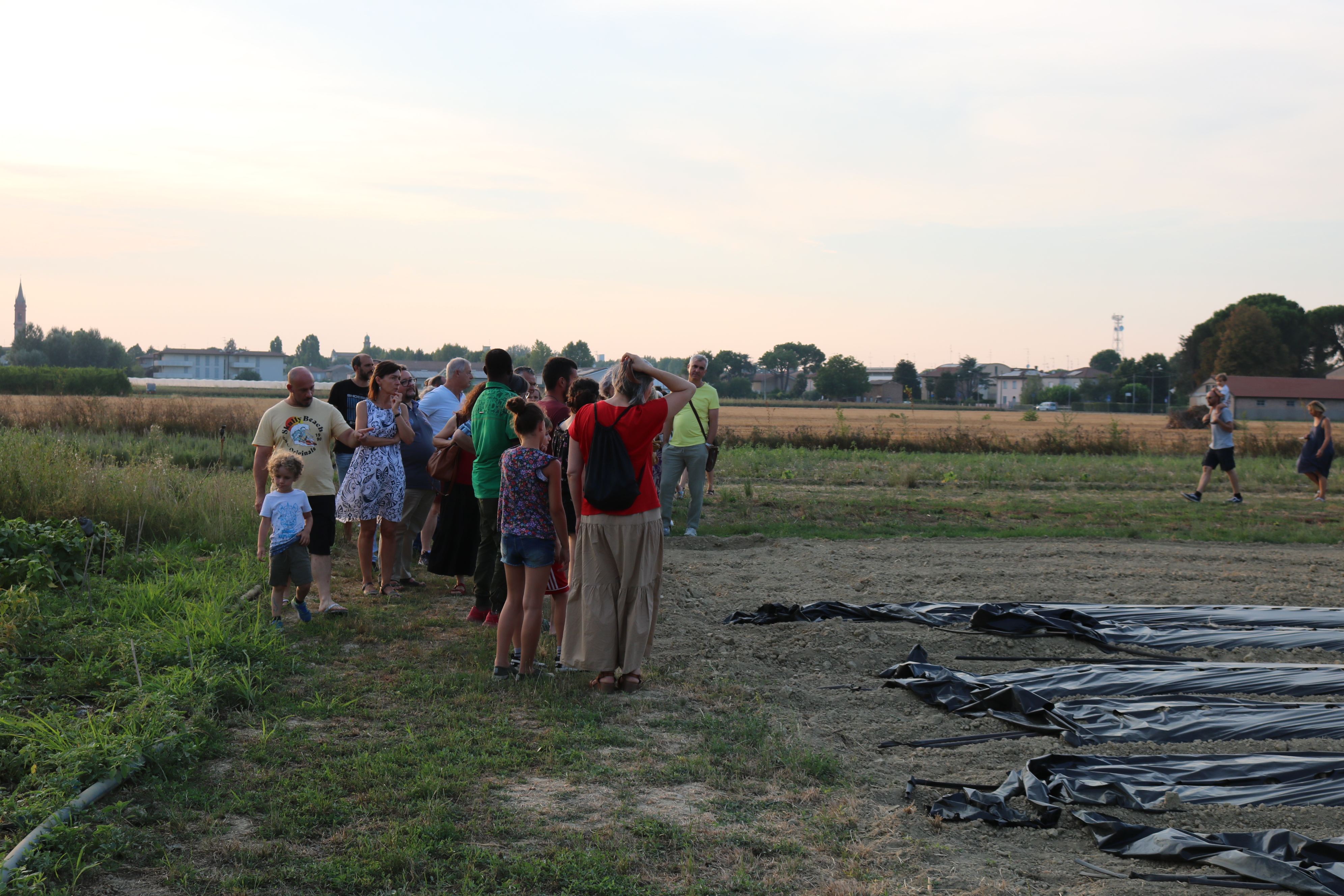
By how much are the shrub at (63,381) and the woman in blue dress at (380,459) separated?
5098 cm

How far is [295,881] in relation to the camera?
10.7ft

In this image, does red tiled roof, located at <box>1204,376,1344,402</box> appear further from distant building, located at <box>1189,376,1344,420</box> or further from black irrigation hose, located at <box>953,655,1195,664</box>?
black irrigation hose, located at <box>953,655,1195,664</box>

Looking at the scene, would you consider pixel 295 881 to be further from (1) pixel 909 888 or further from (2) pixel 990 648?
(2) pixel 990 648

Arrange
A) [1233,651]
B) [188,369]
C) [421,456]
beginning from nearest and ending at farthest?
[1233,651], [421,456], [188,369]

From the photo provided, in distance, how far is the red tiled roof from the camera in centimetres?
7894

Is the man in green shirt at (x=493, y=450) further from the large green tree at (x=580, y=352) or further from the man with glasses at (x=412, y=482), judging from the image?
the large green tree at (x=580, y=352)

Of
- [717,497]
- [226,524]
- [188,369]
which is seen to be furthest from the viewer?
[188,369]

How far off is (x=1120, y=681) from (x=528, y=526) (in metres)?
3.66

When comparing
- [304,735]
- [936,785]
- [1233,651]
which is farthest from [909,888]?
[1233,651]

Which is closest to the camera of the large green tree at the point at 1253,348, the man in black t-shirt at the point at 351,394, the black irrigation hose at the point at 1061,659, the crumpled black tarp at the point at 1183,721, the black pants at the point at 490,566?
the crumpled black tarp at the point at 1183,721

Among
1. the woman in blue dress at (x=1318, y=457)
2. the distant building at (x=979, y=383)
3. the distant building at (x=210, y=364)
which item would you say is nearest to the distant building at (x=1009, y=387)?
the distant building at (x=979, y=383)

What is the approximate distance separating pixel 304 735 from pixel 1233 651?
6.06m

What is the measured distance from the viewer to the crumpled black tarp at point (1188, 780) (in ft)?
13.3

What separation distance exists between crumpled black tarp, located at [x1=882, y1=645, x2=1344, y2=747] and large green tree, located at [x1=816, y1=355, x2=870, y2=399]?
107120 mm
